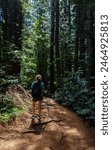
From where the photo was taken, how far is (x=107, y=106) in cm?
555

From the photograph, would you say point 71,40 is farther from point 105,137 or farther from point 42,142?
point 105,137

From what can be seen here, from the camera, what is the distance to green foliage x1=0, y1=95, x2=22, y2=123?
397 inches

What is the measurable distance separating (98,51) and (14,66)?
1138 centimetres

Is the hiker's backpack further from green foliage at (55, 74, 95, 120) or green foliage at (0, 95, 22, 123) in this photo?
green foliage at (55, 74, 95, 120)

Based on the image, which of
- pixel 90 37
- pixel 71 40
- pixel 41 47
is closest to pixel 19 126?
pixel 90 37

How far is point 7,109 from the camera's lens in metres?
10.8

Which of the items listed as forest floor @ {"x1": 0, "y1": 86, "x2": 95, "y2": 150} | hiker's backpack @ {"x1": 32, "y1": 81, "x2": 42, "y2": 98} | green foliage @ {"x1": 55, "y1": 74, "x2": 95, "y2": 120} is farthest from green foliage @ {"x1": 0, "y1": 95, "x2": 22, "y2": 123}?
green foliage @ {"x1": 55, "y1": 74, "x2": 95, "y2": 120}

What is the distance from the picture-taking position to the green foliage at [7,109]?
10.1 metres

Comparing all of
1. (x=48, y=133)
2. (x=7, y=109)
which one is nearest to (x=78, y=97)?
(x=7, y=109)

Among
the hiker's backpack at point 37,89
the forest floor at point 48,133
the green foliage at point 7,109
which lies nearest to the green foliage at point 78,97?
the forest floor at point 48,133

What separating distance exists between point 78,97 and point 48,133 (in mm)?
5365

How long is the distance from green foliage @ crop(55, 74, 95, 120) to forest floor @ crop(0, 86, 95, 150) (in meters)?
0.56

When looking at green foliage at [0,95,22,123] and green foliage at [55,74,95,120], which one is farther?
green foliage at [55,74,95,120]

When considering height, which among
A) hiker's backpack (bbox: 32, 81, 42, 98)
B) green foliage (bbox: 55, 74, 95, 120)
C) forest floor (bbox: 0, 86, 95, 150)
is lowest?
forest floor (bbox: 0, 86, 95, 150)
